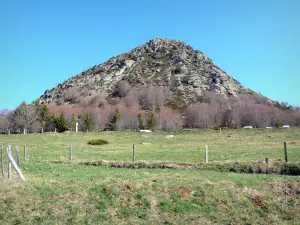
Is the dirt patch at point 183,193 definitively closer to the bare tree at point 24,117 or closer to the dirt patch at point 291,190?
the dirt patch at point 291,190

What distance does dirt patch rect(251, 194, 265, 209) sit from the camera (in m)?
16.0

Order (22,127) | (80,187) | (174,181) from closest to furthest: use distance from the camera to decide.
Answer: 1. (80,187)
2. (174,181)
3. (22,127)

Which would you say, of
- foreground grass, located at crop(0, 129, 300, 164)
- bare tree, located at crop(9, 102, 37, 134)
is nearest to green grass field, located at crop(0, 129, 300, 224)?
foreground grass, located at crop(0, 129, 300, 164)

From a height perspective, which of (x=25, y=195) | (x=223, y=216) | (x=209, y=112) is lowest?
(x=223, y=216)

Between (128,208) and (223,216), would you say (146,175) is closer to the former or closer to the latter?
(128,208)

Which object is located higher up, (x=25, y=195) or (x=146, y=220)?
(x=25, y=195)

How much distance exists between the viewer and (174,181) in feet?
58.7

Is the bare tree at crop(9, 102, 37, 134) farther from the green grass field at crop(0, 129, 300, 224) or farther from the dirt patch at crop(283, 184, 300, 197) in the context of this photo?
the dirt patch at crop(283, 184, 300, 197)

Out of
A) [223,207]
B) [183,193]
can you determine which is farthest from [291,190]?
[183,193]

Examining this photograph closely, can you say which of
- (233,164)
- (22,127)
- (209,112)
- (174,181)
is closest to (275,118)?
(209,112)

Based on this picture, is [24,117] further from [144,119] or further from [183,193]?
[183,193]

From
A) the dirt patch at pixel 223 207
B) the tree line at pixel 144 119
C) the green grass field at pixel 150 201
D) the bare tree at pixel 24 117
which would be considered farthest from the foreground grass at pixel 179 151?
the tree line at pixel 144 119

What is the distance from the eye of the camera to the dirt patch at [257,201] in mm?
16003

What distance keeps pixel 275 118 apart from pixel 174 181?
145 metres
